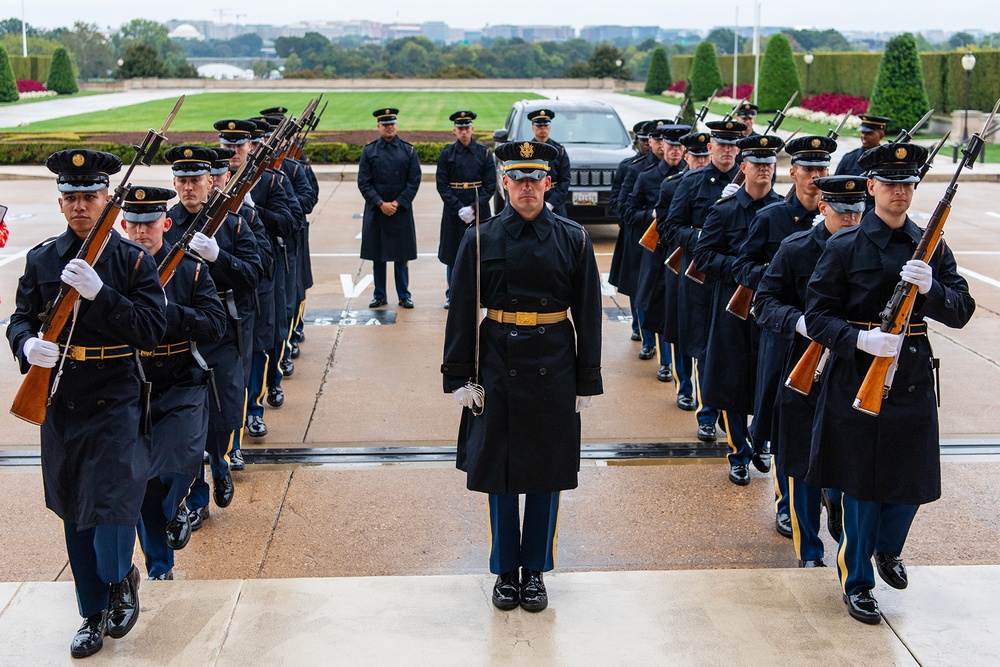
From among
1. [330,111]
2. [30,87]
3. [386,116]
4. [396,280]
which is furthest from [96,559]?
[30,87]

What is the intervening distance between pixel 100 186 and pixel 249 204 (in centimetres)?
243

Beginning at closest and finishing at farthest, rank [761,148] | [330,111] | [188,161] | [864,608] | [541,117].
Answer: [864,608]
[188,161]
[761,148]
[541,117]
[330,111]

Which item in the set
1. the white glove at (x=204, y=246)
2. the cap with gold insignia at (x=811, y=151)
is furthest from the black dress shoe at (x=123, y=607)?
the cap with gold insignia at (x=811, y=151)

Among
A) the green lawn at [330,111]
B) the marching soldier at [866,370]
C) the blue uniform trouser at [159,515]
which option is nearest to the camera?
the marching soldier at [866,370]

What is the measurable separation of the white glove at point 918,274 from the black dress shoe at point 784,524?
75.4 inches

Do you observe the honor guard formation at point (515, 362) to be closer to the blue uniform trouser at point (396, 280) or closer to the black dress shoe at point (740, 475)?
the black dress shoe at point (740, 475)

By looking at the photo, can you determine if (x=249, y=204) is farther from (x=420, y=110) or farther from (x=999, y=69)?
(x=420, y=110)

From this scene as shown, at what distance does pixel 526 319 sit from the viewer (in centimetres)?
526

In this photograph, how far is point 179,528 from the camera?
5.82 m

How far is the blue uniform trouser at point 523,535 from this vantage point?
5.41m

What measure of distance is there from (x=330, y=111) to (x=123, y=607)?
4553 centimetres

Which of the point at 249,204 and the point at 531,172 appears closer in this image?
the point at 531,172

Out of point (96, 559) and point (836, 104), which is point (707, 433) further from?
point (836, 104)

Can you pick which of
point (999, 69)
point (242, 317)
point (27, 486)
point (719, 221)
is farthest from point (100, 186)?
point (999, 69)
